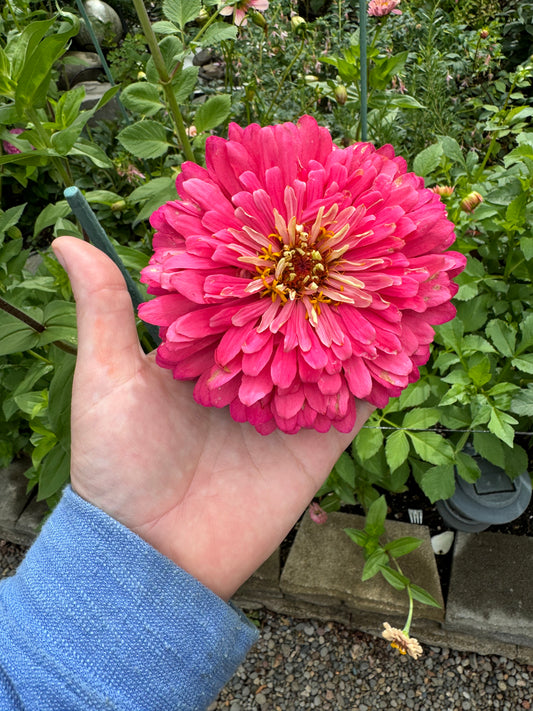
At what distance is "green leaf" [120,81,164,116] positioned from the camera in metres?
0.79

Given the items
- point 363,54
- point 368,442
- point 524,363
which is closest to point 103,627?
point 368,442

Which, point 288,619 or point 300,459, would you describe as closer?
point 300,459

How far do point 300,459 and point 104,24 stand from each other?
2.73 metres

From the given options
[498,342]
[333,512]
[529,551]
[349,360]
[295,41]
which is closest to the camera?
[349,360]

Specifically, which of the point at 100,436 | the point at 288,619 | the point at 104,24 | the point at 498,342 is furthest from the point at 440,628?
the point at 104,24

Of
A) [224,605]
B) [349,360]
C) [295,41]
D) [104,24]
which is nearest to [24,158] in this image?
[349,360]

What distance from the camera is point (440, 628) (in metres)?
1.33

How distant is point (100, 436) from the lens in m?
0.72

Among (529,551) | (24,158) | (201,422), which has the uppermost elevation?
(24,158)

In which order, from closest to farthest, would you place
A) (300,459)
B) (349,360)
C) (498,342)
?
1. (349,360)
2. (300,459)
3. (498,342)

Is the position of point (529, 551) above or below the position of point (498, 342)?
below

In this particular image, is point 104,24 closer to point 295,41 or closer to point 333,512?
point 295,41

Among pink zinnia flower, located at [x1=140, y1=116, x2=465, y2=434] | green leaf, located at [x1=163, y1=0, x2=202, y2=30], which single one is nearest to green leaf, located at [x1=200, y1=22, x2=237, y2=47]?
green leaf, located at [x1=163, y1=0, x2=202, y2=30]

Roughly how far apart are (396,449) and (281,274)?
0.47 meters
